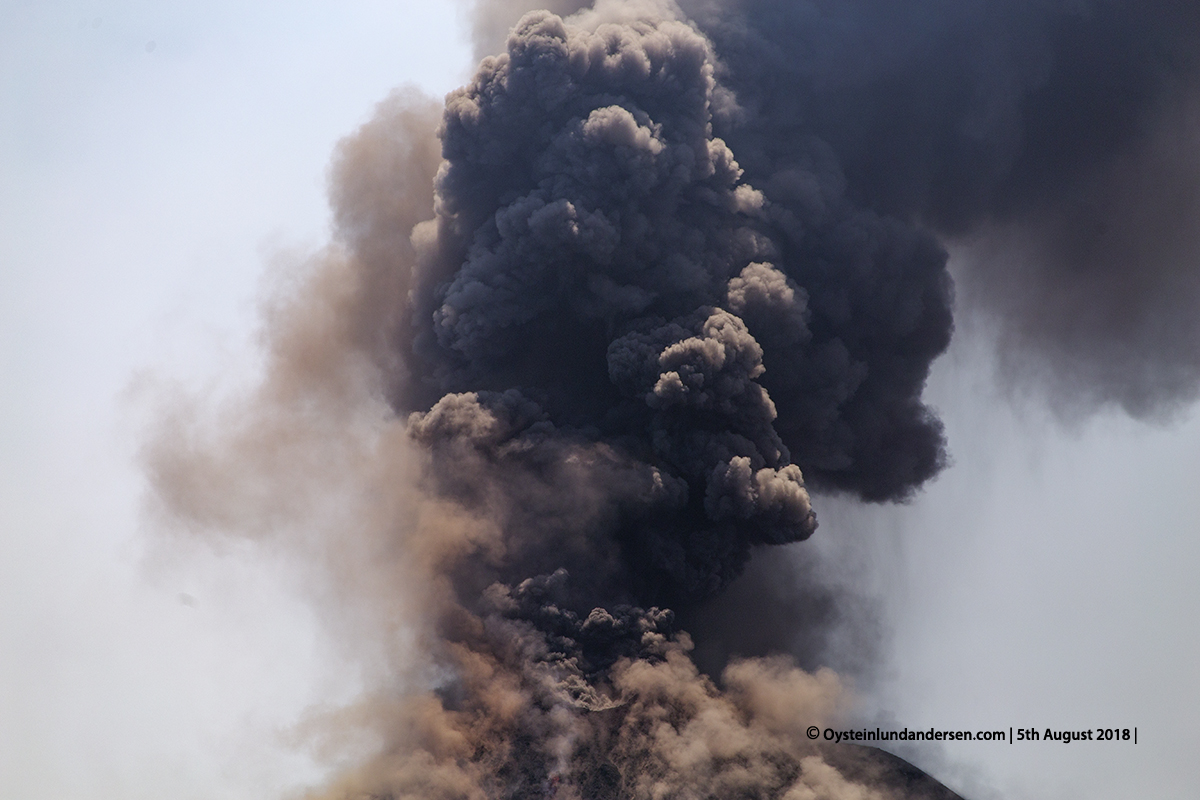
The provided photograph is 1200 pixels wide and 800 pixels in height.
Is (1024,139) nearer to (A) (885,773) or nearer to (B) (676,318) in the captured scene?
(B) (676,318)

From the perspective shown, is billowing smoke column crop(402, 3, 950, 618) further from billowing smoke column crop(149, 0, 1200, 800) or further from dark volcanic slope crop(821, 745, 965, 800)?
dark volcanic slope crop(821, 745, 965, 800)

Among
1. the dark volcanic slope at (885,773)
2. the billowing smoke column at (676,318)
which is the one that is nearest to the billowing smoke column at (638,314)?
the billowing smoke column at (676,318)

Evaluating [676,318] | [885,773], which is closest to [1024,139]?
[676,318]

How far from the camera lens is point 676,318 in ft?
151

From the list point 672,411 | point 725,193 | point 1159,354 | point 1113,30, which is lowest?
point 672,411

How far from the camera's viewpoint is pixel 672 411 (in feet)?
145

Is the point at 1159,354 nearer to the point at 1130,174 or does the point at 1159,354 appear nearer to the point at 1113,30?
the point at 1130,174

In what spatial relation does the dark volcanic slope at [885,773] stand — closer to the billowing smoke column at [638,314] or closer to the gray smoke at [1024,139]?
the billowing smoke column at [638,314]

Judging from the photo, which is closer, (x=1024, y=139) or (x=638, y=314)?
(x=638, y=314)

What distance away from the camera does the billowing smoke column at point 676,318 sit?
134ft

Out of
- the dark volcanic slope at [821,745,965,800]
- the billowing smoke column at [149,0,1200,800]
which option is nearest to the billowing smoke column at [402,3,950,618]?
the billowing smoke column at [149,0,1200,800]

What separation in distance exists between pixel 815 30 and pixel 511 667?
114 feet

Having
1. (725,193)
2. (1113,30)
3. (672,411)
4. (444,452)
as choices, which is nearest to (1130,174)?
(1113,30)

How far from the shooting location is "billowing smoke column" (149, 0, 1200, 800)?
134 feet
